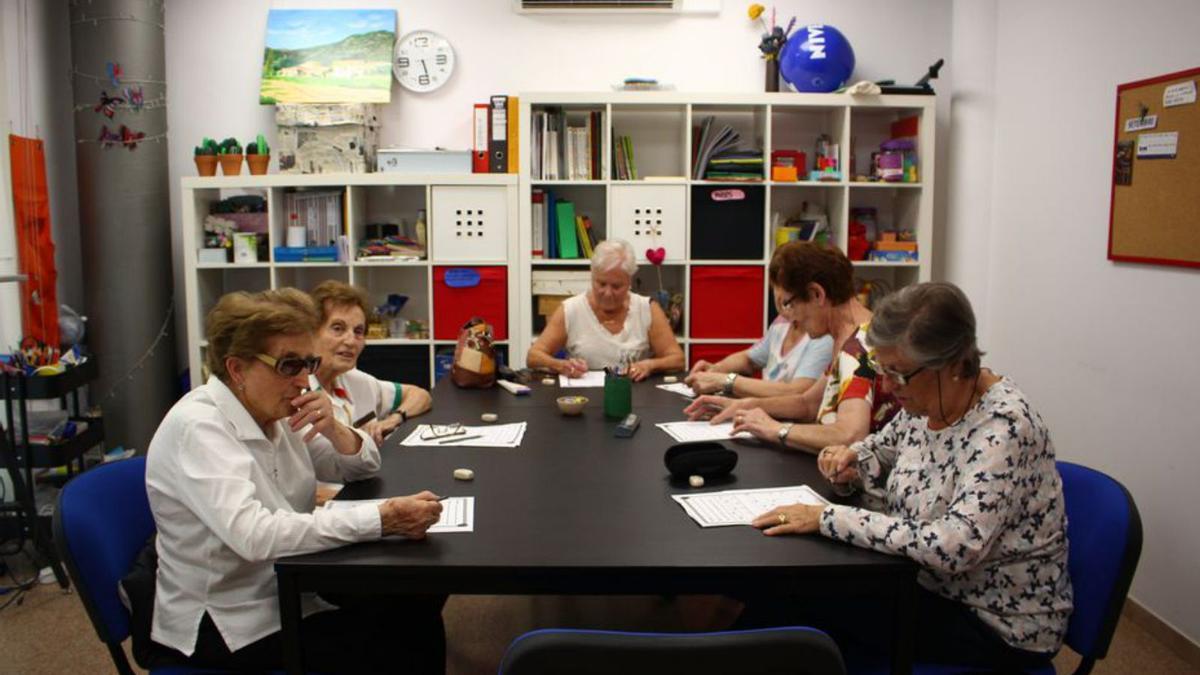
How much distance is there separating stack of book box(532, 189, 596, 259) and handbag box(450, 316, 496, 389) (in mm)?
1302

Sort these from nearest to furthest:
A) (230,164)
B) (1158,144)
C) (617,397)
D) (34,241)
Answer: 1. (617,397)
2. (1158,144)
3. (34,241)
4. (230,164)

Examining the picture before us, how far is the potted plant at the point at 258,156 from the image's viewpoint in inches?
176

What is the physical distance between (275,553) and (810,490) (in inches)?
43.5

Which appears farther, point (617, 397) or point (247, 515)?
point (617, 397)

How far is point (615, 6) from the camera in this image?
186 inches

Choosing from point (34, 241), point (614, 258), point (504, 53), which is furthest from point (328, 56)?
point (614, 258)

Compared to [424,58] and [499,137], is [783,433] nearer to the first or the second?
[499,137]

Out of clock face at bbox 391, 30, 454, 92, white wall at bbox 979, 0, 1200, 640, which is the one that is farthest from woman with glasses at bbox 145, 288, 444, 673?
clock face at bbox 391, 30, 454, 92

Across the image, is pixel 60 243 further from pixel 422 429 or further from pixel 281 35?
pixel 422 429

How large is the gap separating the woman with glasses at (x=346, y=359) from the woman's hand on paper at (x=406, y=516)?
2.70 ft

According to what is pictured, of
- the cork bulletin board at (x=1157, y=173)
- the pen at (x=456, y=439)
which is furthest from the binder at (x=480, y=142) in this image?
the cork bulletin board at (x=1157, y=173)

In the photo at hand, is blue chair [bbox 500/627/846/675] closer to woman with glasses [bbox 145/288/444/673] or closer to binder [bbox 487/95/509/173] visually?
woman with glasses [bbox 145/288/444/673]

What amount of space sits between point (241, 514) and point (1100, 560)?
1604 millimetres

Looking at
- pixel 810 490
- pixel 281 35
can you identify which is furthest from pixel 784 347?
pixel 281 35
